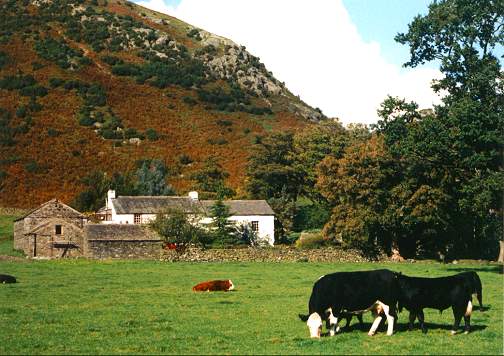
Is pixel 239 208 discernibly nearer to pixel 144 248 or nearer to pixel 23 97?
pixel 144 248

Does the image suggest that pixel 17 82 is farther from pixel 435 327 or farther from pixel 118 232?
pixel 435 327

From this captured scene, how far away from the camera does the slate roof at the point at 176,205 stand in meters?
73.3

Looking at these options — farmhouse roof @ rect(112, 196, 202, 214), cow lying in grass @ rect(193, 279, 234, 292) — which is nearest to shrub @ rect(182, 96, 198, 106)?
farmhouse roof @ rect(112, 196, 202, 214)

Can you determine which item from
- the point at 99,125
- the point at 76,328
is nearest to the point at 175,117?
the point at 99,125

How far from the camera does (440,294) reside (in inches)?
758

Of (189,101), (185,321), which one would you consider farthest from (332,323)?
(189,101)

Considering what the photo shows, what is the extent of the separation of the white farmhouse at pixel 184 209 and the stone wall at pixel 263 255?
35.6ft

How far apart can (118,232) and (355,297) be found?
45544mm

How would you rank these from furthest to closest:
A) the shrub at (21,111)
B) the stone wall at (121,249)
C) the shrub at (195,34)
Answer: the shrub at (195,34)
the shrub at (21,111)
the stone wall at (121,249)

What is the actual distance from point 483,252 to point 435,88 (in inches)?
926

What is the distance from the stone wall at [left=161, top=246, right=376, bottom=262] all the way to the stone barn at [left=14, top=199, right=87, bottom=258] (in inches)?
347

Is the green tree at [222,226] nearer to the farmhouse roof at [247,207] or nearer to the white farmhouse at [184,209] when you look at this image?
the white farmhouse at [184,209]

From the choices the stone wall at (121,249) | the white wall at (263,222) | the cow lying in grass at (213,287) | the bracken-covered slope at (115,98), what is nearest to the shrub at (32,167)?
the bracken-covered slope at (115,98)

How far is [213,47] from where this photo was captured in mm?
174500
